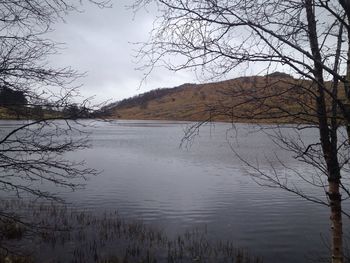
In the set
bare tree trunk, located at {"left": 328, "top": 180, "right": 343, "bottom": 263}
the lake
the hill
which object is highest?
the hill

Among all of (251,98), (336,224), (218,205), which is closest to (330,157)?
(336,224)

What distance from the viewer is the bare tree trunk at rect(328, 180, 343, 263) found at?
211 inches

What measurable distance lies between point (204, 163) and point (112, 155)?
10823mm

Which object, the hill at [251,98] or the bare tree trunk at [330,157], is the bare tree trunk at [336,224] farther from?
the hill at [251,98]

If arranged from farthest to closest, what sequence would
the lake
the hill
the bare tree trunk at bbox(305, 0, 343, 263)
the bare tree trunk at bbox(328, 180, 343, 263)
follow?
the lake
the bare tree trunk at bbox(328, 180, 343, 263)
the bare tree trunk at bbox(305, 0, 343, 263)
the hill

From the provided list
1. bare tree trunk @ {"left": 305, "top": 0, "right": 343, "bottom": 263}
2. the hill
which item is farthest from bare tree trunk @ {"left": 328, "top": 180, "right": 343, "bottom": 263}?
the hill

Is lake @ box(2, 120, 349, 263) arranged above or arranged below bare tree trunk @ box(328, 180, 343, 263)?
below

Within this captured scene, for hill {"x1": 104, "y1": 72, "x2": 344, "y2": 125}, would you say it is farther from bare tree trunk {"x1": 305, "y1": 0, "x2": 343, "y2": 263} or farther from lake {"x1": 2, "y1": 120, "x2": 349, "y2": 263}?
lake {"x1": 2, "y1": 120, "x2": 349, "y2": 263}

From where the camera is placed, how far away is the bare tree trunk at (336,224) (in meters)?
5.37

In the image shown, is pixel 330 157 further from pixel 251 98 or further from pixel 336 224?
pixel 251 98

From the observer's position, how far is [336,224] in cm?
548

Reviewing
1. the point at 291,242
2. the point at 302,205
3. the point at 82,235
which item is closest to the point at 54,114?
the point at 82,235

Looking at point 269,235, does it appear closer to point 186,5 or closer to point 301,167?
point 186,5

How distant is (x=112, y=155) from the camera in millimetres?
43000
